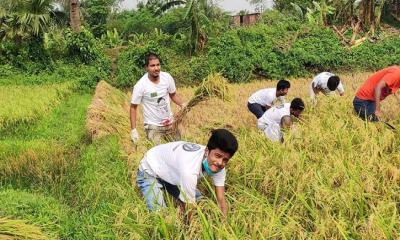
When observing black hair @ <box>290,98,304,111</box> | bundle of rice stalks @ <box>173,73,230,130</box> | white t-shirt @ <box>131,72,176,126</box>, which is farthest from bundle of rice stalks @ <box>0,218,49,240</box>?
black hair @ <box>290,98,304,111</box>

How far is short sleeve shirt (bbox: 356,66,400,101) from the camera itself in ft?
16.1

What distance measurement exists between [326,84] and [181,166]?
3880mm

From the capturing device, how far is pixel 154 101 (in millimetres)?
4863

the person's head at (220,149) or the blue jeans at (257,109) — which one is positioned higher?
the person's head at (220,149)

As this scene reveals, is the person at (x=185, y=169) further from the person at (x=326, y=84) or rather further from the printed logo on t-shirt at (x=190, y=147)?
the person at (x=326, y=84)

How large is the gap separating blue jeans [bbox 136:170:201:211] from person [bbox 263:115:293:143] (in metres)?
1.71

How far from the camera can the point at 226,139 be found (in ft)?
8.80

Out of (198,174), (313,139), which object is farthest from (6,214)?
(313,139)

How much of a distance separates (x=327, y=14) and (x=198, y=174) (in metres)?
15.9

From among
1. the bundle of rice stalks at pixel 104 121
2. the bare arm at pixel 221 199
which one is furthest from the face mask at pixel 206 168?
the bundle of rice stalks at pixel 104 121

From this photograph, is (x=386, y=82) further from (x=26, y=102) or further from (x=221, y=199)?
(x=26, y=102)

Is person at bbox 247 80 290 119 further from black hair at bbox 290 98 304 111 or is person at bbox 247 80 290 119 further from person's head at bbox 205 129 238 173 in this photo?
Answer: person's head at bbox 205 129 238 173

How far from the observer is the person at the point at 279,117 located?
15.9 feet

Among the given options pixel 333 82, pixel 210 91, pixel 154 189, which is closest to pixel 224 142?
pixel 154 189
